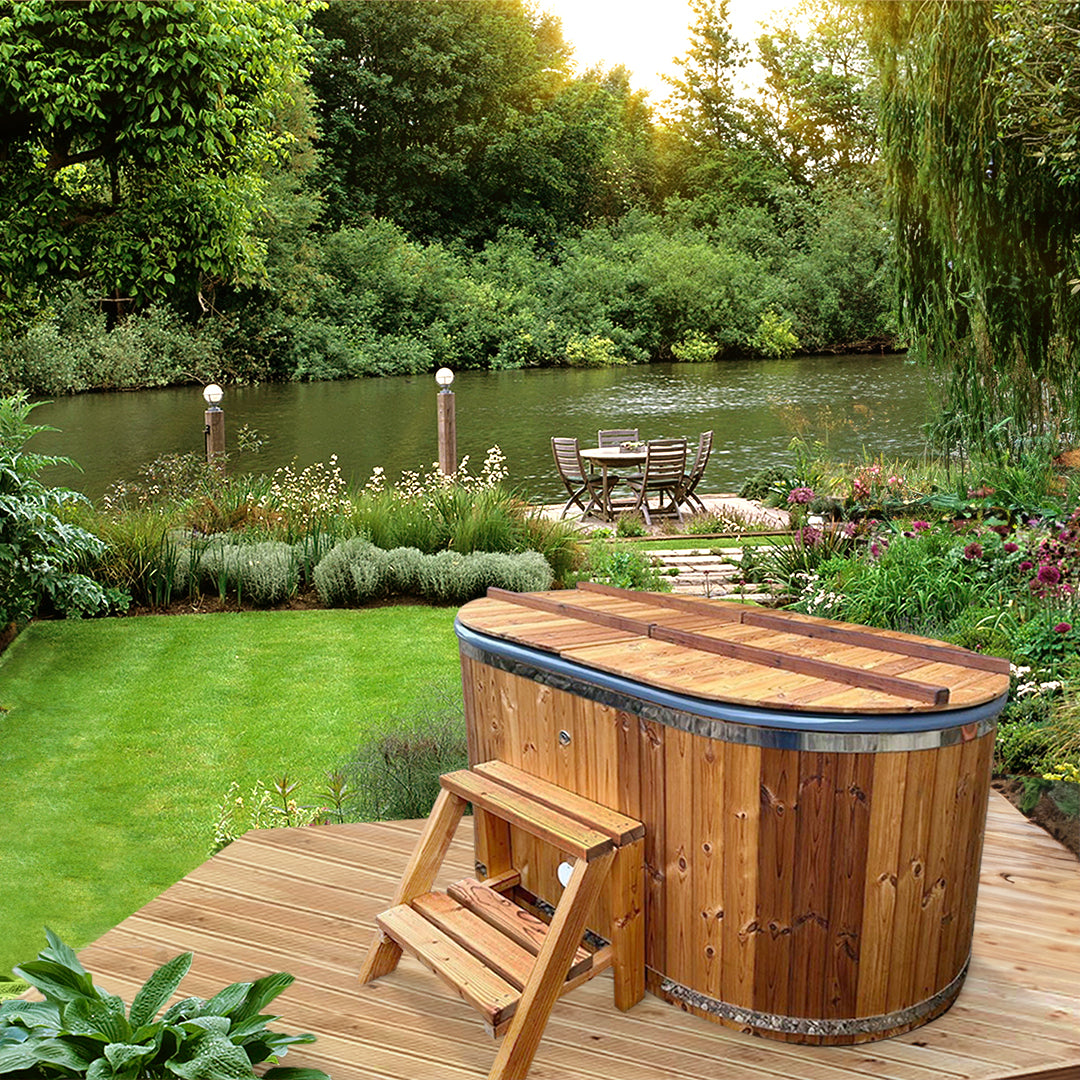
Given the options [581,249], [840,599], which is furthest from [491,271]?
[840,599]

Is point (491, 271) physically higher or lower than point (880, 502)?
higher

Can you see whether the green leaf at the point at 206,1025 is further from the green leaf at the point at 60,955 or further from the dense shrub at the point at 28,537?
the dense shrub at the point at 28,537

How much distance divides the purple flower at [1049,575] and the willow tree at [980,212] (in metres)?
2.93

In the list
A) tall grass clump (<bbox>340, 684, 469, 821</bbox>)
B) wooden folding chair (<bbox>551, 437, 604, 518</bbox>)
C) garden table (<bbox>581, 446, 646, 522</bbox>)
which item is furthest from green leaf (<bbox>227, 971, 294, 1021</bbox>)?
wooden folding chair (<bbox>551, 437, 604, 518</bbox>)

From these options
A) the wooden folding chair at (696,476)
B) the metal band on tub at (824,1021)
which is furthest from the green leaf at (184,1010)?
the wooden folding chair at (696,476)

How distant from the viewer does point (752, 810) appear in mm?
A: 2404

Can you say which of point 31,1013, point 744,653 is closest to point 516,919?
point 744,653

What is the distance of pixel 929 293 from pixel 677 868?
7125 mm

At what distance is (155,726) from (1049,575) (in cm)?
453

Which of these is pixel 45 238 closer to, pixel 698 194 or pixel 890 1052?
pixel 890 1052

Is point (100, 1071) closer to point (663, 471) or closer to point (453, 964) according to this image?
point (453, 964)

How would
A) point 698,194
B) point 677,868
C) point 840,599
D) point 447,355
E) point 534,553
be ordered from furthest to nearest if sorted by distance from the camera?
point 698,194, point 447,355, point 534,553, point 840,599, point 677,868

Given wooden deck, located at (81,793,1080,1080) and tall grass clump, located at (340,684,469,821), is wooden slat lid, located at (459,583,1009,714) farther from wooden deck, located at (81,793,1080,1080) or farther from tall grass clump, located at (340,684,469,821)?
tall grass clump, located at (340,684,469,821)

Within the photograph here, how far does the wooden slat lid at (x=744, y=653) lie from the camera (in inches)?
93.8
